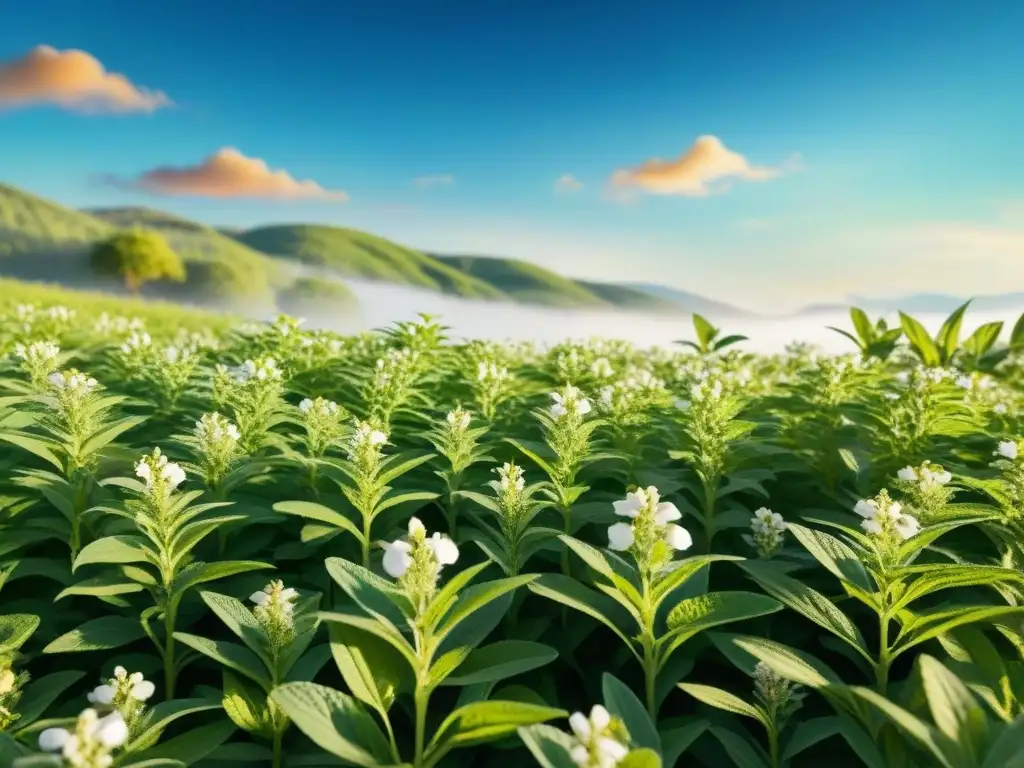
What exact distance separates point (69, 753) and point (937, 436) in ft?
16.1

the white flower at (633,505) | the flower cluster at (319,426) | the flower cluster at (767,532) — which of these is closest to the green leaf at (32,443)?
the flower cluster at (319,426)

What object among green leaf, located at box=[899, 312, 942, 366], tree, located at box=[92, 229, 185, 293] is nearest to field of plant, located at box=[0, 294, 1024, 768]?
green leaf, located at box=[899, 312, 942, 366]

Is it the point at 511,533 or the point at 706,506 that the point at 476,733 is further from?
the point at 706,506

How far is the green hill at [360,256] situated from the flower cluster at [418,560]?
9130 centimetres

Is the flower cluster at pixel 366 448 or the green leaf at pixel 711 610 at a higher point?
the flower cluster at pixel 366 448

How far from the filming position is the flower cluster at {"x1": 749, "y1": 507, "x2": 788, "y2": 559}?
335 cm

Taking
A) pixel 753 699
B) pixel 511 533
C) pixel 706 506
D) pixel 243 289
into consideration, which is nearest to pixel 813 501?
pixel 706 506

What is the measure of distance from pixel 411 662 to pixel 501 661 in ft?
1.22

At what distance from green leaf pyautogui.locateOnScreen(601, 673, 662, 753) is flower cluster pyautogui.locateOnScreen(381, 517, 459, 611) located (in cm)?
57

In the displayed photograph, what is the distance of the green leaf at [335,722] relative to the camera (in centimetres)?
187

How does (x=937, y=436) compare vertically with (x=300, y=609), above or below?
above

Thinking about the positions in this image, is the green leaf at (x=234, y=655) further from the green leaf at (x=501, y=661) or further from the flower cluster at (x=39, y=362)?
the flower cluster at (x=39, y=362)

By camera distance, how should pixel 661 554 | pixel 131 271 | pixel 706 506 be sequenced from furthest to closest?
pixel 131 271
pixel 706 506
pixel 661 554

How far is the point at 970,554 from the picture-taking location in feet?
11.1
